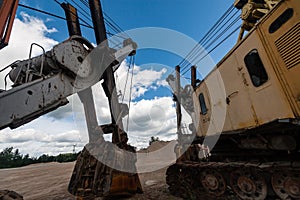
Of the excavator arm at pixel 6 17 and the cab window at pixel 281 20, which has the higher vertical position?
the excavator arm at pixel 6 17

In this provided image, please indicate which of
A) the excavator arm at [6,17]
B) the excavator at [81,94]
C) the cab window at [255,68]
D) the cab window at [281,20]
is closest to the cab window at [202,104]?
the cab window at [255,68]

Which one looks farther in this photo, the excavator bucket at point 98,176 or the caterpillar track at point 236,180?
the excavator bucket at point 98,176

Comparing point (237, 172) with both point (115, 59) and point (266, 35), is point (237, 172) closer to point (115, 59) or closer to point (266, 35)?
point (266, 35)

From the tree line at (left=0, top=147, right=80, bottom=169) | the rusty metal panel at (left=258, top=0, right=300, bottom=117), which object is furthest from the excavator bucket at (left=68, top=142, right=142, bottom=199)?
the tree line at (left=0, top=147, right=80, bottom=169)

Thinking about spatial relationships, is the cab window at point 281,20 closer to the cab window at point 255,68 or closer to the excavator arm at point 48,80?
the cab window at point 255,68

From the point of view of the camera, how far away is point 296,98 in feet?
8.92

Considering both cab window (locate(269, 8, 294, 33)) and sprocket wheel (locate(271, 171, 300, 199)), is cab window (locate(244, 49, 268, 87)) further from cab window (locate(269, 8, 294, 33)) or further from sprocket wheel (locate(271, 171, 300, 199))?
sprocket wheel (locate(271, 171, 300, 199))

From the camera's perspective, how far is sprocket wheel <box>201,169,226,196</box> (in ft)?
16.2

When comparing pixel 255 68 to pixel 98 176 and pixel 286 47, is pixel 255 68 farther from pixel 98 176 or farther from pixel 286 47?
pixel 98 176

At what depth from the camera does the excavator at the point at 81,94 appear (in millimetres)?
2857

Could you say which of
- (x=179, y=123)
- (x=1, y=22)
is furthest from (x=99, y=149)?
(x=179, y=123)

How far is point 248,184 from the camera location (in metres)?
4.17

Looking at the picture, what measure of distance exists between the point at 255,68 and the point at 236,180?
2.74 metres

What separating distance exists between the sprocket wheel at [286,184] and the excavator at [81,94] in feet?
10.6
